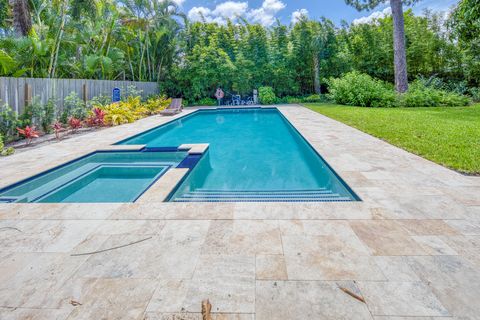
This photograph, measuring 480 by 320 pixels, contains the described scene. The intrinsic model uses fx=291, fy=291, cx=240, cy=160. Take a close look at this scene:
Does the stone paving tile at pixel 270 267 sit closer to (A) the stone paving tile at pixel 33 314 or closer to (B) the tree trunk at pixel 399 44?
(A) the stone paving tile at pixel 33 314

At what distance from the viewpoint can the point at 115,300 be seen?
1607mm

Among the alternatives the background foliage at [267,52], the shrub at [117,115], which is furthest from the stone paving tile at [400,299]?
the background foliage at [267,52]

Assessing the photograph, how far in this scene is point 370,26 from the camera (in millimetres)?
16891

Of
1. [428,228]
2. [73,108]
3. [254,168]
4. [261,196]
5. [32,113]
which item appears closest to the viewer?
[428,228]

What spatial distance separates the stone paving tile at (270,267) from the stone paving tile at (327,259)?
1.4 inches

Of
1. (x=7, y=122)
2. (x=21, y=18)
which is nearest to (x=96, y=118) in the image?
(x=7, y=122)

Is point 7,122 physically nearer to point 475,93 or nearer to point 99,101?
point 99,101

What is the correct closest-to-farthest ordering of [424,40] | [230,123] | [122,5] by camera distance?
[230,123] < [122,5] < [424,40]

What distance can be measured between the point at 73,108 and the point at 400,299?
9.86m

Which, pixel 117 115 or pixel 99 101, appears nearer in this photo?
pixel 117 115

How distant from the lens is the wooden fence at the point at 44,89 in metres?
6.86

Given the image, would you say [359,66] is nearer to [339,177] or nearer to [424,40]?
[424,40]

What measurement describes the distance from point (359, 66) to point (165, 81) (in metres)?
11.3

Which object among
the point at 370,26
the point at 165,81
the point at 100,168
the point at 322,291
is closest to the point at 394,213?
the point at 322,291
